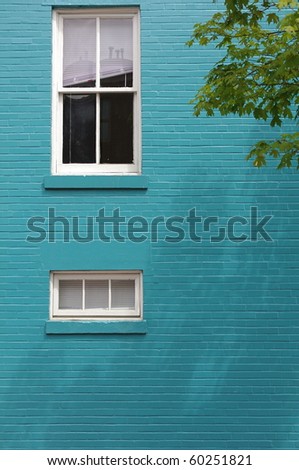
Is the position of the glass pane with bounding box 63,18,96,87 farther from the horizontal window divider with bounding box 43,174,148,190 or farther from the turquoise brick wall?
the horizontal window divider with bounding box 43,174,148,190

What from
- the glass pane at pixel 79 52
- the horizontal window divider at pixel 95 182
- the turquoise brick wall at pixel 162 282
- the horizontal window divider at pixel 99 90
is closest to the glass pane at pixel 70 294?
the turquoise brick wall at pixel 162 282

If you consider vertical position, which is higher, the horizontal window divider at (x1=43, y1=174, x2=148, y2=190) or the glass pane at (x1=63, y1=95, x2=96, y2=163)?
the glass pane at (x1=63, y1=95, x2=96, y2=163)

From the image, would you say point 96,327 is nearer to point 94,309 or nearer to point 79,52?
point 94,309

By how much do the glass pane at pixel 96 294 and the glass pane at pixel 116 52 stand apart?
7.73ft

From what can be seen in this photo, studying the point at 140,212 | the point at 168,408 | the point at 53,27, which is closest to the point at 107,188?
the point at 140,212

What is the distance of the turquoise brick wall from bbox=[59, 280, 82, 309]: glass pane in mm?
227

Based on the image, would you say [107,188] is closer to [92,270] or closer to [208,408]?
[92,270]

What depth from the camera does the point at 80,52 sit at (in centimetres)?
788

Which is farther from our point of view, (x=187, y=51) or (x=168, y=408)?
(x=187, y=51)

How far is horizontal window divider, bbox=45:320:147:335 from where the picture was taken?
7.26 metres

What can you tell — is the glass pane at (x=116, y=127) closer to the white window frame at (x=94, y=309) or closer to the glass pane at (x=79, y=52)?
the glass pane at (x=79, y=52)

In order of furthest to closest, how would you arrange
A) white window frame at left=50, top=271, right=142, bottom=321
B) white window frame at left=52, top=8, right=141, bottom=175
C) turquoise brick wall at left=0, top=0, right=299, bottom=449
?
white window frame at left=52, top=8, right=141, bottom=175
white window frame at left=50, top=271, right=142, bottom=321
turquoise brick wall at left=0, top=0, right=299, bottom=449

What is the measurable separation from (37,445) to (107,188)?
293 centimetres

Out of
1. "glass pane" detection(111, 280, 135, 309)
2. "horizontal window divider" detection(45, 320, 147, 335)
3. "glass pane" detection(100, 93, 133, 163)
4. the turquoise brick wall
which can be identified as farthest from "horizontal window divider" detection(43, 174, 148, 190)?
"horizontal window divider" detection(45, 320, 147, 335)
